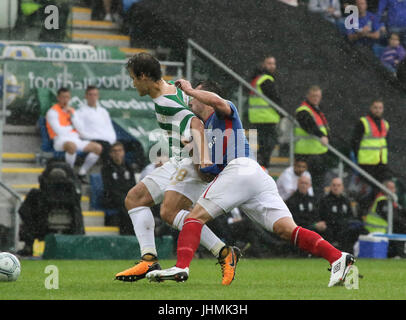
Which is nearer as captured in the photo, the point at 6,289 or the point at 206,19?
the point at 6,289

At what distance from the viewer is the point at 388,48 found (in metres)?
20.6

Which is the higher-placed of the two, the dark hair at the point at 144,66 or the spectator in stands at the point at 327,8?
the spectator in stands at the point at 327,8

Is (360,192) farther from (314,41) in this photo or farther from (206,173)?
(206,173)

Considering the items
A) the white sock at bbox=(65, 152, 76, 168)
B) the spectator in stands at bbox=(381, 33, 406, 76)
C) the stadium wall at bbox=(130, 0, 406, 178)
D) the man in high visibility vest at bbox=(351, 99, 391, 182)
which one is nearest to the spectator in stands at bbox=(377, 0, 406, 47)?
the spectator in stands at bbox=(381, 33, 406, 76)

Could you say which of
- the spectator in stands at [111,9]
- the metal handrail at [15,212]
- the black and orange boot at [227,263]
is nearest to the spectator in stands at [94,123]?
the metal handrail at [15,212]

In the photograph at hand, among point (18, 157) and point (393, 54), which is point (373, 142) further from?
point (18, 157)

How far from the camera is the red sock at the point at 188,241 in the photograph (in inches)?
353

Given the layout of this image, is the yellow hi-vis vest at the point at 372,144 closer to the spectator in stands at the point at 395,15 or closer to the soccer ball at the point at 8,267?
the spectator in stands at the point at 395,15

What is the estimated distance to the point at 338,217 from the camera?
1698 cm

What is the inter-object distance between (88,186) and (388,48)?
6.96 m

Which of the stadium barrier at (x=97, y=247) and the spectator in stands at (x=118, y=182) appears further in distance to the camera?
the spectator in stands at (x=118, y=182)

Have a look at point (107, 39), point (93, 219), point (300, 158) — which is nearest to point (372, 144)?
point (300, 158)

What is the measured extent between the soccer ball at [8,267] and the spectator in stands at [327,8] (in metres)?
12.0

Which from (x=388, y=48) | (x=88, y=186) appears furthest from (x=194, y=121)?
(x=388, y=48)
